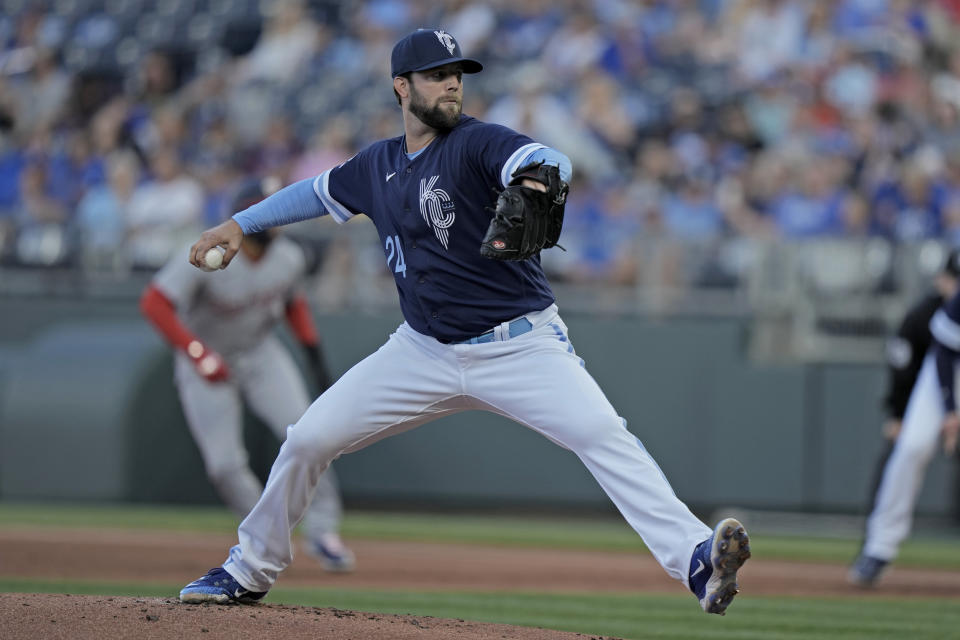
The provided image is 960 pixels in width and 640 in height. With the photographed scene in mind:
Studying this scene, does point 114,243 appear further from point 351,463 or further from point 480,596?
point 480,596

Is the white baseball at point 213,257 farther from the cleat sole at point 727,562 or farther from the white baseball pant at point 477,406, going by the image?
the cleat sole at point 727,562

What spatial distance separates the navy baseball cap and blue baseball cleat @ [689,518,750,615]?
69.3 inches

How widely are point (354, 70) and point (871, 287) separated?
21.9 ft

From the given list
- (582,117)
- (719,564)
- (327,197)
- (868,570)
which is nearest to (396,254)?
(327,197)

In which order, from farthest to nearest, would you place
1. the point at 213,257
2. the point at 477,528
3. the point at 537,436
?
the point at 537,436, the point at 477,528, the point at 213,257

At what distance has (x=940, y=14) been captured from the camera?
1387 centimetres

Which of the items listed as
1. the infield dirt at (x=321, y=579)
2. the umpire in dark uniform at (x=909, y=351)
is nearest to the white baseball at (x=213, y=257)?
the infield dirt at (x=321, y=579)

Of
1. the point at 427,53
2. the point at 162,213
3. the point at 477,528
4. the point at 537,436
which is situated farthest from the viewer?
the point at 162,213

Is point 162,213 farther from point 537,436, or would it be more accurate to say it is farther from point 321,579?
point 321,579

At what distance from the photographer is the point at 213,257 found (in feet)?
16.1

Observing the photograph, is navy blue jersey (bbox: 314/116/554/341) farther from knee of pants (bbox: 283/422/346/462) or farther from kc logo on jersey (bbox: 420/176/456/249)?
knee of pants (bbox: 283/422/346/462)

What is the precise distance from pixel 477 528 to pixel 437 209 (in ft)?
23.4

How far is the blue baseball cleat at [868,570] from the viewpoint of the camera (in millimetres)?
7922

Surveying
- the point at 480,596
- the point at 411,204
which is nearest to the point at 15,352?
the point at 480,596
